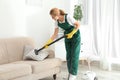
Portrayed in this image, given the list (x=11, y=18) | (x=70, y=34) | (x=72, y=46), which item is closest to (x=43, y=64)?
(x=72, y=46)

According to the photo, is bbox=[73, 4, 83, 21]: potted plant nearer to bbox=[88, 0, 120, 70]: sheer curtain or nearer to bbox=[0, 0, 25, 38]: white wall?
bbox=[88, 0, 120, 70]: sheer curtain

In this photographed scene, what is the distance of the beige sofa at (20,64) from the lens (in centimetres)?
355

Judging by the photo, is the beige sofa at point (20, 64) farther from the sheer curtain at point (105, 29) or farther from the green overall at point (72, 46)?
the sheer curtain at point (105, 29)

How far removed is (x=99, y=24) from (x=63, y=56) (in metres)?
1.13

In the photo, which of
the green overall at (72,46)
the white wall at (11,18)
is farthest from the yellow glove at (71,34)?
the white wall at (11,18)

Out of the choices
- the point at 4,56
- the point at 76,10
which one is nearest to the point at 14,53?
the point at 4,56

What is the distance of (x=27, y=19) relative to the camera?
192 inches

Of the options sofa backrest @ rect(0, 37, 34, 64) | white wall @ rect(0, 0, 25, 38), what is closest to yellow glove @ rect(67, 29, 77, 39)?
sofa backrest @ rect(0, 37, 34, 64)

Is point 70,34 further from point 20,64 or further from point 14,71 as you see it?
point 14,71

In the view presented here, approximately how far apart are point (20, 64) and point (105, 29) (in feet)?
7.35

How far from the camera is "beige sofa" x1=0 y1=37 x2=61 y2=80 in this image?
355cm

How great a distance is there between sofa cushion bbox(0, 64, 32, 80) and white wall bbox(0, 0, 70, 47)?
3.25 ft

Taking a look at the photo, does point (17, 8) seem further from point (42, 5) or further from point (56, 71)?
point (56, 71)

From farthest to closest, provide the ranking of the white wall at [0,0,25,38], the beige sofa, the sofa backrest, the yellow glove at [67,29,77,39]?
the white wall at [0,0,25,38], the sofa backrest, the yellow glove at [67,29,77,39], the beige sofa
